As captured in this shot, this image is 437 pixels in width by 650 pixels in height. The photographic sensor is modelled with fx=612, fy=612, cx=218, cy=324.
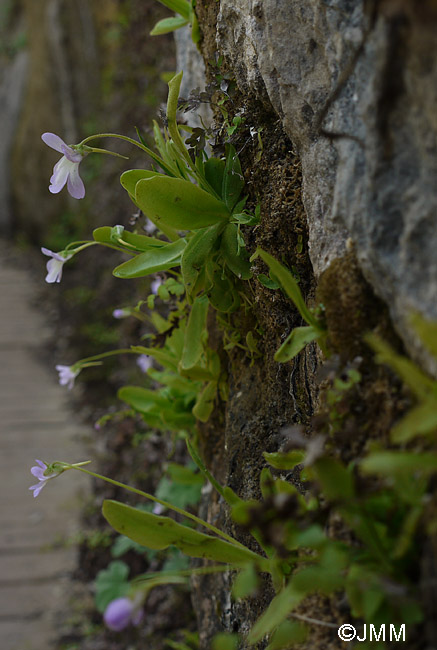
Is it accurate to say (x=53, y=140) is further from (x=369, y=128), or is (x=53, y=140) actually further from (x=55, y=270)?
(x=369, y=128)

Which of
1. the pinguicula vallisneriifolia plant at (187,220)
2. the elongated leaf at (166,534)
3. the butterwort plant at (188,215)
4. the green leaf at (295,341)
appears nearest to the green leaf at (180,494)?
the pinguicula vallisneriifolia plant at (187,220)

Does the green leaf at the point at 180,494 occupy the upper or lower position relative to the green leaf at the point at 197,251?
lower

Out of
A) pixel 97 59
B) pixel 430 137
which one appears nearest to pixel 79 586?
pixel 430 137

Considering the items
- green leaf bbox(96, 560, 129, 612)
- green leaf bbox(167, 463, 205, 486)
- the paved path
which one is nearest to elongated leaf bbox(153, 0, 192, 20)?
green leaf bbox(167, 463, 205, 486)

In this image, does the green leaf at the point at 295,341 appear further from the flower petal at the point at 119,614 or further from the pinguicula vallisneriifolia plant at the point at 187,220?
the flower petal at the point at 119,614

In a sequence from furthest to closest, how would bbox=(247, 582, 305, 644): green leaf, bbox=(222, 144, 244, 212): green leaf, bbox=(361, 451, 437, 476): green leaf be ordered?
bbox=(222, 144, 244, 212): green leaf, bbox=(247, 582, 305, 644): green leaf, bbox=(361, 451, 437, 476): green leaf

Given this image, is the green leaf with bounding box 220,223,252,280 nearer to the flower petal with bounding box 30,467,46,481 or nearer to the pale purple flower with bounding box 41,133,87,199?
the pale purple flower with bounding box 41,133,87,199
